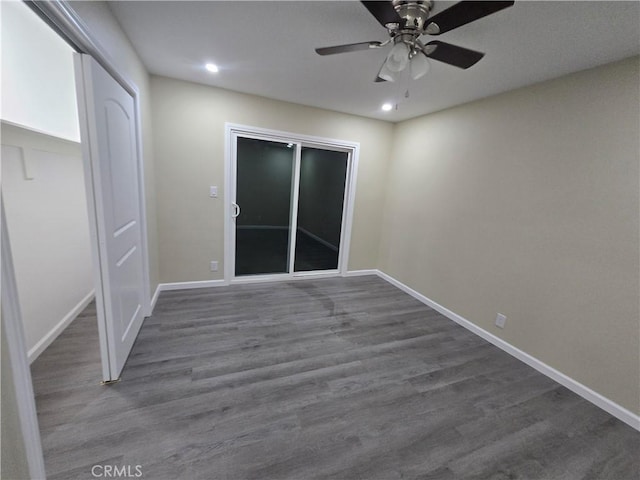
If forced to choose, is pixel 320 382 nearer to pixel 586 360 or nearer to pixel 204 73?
pixel 586 360

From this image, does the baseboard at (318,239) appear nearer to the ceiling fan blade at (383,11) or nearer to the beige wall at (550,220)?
the beige wall at (550,220)

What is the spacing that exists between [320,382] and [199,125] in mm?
2843

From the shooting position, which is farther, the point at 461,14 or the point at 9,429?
the point at 461,14

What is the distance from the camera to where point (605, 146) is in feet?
5.99

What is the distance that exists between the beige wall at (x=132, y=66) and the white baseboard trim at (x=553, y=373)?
3281mm

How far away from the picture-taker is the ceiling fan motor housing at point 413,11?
4.29 ft

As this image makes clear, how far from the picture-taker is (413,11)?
132cm

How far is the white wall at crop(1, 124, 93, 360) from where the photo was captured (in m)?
1.72

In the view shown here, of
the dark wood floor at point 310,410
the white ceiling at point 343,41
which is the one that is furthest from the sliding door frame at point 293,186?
the dark wood floor at point 310,410

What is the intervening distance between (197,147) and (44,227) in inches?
59.6

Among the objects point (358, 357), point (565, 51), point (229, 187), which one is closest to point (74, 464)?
point (358, 357)

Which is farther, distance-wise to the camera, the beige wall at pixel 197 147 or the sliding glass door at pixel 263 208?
the sliding glass door at pixel 263 208

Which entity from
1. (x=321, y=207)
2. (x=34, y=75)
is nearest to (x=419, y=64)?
(x=34, y=75)

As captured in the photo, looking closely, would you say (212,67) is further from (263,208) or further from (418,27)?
(263,208)
